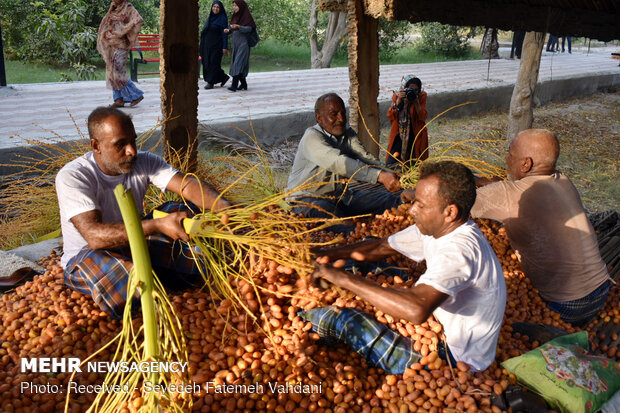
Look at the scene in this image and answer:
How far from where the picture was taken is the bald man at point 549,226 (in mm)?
2508

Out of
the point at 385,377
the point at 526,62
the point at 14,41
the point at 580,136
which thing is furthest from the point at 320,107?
the point at 14,41

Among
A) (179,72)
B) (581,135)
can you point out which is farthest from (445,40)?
(179,72)

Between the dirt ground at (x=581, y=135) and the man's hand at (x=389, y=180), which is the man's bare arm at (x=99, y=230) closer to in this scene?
the man's hand at (x=389, y=180)

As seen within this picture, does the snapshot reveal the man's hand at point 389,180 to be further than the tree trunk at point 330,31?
No

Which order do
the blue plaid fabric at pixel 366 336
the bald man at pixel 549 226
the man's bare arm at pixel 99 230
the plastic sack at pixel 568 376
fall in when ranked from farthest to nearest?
the bald man at pixel 549 226
the man's bare arm at pixel 99 230
the blue plaid fabric at pixel 366 336
the plastic sack at pixel 568 376

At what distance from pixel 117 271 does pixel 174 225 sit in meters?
A: 0.44

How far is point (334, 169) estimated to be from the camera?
333 centimetres

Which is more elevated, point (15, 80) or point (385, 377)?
point (15, 80)

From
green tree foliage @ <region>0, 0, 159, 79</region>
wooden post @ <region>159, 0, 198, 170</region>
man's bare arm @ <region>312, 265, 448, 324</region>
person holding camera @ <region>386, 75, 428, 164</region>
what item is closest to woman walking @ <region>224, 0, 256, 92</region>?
green tree foliage @ <region>0, 0, 159, 79</region>

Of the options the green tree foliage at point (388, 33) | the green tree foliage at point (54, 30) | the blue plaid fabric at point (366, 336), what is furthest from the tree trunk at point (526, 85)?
the green tree foliage at point (388, 33)

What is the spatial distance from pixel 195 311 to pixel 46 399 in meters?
0.59

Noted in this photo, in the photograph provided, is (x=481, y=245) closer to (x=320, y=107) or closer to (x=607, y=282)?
(x=607, y=282)

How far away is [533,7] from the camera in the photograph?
4234mm

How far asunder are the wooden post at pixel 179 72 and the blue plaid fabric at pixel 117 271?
1.17 meters
